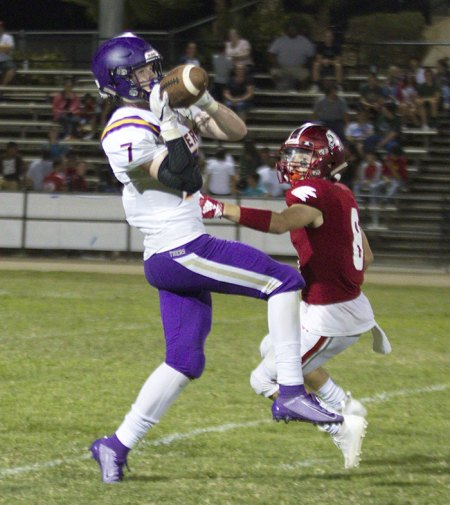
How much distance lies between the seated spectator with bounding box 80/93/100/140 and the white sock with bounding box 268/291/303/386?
15.3 meters

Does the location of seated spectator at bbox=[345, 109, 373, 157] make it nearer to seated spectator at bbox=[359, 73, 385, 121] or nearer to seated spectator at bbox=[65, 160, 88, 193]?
seated spectator at bbox=[359, 73, 385, 121]

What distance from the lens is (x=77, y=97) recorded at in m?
20.4

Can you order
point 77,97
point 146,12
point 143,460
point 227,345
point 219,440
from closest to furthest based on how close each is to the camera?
point 143,460, point 219,440, point 227,345, point 77,97, point 146,12

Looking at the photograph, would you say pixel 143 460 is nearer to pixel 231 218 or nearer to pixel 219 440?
pixel 219 440

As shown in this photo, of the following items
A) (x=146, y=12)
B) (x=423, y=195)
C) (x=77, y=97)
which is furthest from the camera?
(x=146, y=12)

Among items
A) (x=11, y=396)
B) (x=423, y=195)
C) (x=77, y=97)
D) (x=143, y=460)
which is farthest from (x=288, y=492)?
(x=77, y=97)

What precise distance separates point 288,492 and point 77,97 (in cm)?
1591

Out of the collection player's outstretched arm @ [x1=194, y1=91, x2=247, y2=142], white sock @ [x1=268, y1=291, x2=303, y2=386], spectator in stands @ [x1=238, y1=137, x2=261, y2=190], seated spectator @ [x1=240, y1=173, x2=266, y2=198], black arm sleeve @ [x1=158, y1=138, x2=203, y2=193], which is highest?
player's outstretched arm @ [x1=194, y1=91, x2=247, y2=142]

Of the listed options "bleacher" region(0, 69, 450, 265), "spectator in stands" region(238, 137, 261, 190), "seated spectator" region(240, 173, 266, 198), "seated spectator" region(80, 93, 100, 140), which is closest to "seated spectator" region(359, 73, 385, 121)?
"bleacher" region(0, 69, 450, 265)

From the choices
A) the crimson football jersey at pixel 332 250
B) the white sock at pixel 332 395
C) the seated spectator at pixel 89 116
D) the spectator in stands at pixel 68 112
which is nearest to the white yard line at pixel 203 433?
the white sock at pixel 332 395

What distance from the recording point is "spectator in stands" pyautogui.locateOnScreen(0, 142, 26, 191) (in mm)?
A: 18125

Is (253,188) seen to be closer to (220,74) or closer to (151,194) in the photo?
(220,74)

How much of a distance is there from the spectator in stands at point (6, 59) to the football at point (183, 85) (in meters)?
17.3

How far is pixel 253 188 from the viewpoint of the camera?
17.0 m
